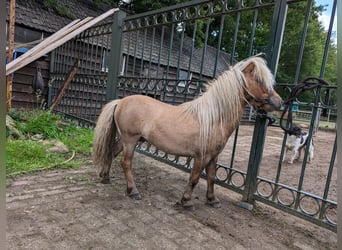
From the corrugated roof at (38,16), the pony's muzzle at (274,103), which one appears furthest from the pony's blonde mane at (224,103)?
the corrugated roof at (38,16)

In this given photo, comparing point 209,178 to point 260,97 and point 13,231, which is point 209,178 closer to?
point 260,97

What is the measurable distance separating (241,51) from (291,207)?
1659cm

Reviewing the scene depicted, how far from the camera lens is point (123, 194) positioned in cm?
260

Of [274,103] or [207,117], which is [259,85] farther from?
[207,117]

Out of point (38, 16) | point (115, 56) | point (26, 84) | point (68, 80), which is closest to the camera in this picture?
point (115, 56)

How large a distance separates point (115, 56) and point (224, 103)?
2.61m

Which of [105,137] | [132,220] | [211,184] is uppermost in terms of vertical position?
[105,137]

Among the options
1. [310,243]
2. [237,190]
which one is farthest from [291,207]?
[237,190]

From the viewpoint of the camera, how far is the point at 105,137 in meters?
2.71

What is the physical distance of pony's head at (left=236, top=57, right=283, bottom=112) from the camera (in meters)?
2.14

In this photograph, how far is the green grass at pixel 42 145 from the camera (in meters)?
3.11

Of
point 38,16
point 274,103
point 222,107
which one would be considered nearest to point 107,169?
point 222,107

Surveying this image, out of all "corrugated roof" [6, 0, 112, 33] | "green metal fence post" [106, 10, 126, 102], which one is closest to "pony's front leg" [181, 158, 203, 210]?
"green metal fence post" [106, 10, 126, 102]

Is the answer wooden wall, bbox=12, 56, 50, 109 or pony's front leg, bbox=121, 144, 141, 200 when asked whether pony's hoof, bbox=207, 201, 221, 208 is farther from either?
wooden wall, bbox=12, 56, 50, 109
